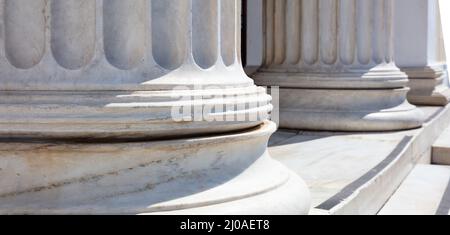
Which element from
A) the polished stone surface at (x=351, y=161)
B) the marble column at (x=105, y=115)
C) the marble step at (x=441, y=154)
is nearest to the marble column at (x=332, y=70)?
the polished stone surface at (x=351, y=161)

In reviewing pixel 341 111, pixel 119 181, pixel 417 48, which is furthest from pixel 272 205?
pixel 417 48

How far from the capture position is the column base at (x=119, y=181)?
647cm

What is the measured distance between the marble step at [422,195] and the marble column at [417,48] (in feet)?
40.1

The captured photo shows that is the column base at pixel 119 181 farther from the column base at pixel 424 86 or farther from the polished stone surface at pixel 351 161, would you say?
the column base at pixel 424 86

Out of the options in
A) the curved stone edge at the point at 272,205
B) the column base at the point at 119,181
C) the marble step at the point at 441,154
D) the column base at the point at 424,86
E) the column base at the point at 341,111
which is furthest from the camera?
A: the column base at the point at 424,86

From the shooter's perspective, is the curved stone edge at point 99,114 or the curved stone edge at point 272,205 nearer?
the curved stone edge at point 99,114

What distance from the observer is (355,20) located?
1741 centimetres

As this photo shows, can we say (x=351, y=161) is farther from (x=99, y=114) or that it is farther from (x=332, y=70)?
(x=99, y=114)

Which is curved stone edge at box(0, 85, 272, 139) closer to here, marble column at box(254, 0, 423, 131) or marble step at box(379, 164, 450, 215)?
marble step at box(379, 164, 450, 215)

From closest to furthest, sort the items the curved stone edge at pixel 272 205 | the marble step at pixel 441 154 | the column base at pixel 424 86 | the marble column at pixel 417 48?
the curved stone edge at pixel 272 205, the marble step at pixel 441 154, the column base at pixel 424 86, the marble column at pixel 417 48

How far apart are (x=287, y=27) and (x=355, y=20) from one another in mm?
1862

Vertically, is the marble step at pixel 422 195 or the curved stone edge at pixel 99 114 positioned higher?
the curved stone edge at pixel 99 114

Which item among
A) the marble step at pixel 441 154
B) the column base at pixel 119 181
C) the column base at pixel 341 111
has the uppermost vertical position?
the column base at pixel 119 181

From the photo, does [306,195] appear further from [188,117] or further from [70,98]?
[70,98]
